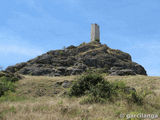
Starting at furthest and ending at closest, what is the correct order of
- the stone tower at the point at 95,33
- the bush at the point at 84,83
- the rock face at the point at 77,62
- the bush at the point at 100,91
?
1. the stone tower at the point at 95,33
2. the rock face at the point at 77,62
3. the bush at the point at 84,83
4. the bush at the point at 100,91

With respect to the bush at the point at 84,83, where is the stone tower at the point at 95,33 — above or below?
above

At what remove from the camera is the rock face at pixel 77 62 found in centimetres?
3691

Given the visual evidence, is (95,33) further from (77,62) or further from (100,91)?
(100,91)

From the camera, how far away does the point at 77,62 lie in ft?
139

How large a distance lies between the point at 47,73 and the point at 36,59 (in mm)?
9271

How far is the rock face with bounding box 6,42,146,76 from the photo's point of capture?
121 ft

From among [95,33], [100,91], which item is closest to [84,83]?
[100,91]

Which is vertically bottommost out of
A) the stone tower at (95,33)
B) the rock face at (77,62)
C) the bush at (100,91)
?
the bush at (100,91)

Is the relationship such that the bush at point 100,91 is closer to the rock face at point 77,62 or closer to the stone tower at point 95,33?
the rock face at point 77,62

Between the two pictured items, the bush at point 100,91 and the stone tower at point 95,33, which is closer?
the bush at point 100,91

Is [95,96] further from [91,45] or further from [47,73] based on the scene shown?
[91,45]

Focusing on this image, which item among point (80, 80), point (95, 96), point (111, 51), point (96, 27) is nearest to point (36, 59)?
point (111, 51)

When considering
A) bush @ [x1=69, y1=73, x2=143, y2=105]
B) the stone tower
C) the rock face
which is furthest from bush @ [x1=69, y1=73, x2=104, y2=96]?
the stone tower

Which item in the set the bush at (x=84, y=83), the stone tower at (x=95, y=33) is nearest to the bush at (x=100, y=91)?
the bush at (x=84, y=83)
